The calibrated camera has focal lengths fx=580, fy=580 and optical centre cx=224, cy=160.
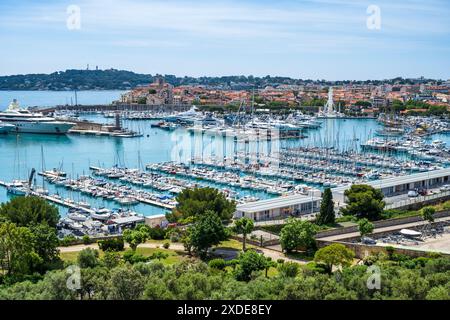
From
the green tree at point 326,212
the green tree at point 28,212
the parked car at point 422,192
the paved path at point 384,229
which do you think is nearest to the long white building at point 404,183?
the parked car at point 422,192

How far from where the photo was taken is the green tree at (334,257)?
23.7ft

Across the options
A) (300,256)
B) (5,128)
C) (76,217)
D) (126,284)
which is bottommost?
(76,217)

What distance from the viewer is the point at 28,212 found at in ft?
29.2

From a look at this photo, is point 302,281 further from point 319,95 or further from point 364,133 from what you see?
point 319,95

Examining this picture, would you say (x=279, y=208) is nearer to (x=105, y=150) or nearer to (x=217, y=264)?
(x=217, y=264)

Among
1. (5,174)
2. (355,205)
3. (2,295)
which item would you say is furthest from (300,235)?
(5,174)

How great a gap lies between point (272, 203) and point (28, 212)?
15.9ft

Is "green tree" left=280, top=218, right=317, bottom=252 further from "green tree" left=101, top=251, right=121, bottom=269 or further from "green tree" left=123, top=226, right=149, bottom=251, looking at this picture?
"green tree" left=101, top=251, right=121, bottom=269

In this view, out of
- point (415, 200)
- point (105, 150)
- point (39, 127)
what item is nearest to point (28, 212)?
point (415, 200)

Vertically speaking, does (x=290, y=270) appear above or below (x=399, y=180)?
above

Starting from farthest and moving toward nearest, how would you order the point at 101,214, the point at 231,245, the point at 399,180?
the point at 399,180 < the point at 101,214 < the point at 231,245

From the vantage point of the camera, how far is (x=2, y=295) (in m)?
5.32

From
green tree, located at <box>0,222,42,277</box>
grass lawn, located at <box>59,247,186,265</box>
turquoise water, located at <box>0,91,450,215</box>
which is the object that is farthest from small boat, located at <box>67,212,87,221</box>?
green tree, located at <box>0,222,42,277</box>
